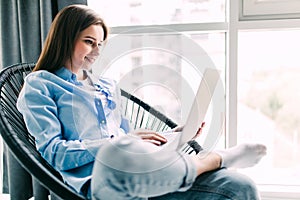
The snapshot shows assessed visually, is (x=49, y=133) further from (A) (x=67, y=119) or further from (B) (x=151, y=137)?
(B) (x=151, y=137)

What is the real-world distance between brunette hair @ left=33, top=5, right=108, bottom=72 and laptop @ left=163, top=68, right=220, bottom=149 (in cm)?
46

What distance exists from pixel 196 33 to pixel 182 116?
59cm

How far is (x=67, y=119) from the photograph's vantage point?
1166 mm

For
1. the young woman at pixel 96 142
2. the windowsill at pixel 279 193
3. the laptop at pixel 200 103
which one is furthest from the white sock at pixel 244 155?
the windowsill at pixel 279 193

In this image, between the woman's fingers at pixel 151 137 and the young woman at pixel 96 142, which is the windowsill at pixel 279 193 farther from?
the woman's fingers at pixel 151 137

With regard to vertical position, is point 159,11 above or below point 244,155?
above

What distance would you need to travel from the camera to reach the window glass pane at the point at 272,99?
191 centimetres

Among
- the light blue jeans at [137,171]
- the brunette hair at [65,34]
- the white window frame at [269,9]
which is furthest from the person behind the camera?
the white window frame at [269,9]

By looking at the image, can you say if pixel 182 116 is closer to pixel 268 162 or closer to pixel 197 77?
pixel 197 77

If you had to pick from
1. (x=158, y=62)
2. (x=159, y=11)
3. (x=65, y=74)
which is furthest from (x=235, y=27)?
(x=65, y=74)

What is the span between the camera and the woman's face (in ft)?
4.06

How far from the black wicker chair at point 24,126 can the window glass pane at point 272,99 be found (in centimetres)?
65

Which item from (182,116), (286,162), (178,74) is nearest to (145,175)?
(178,74)

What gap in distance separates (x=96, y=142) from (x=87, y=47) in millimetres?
374
